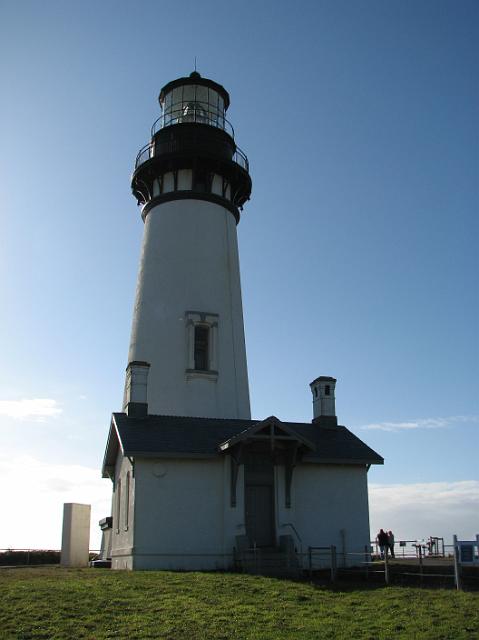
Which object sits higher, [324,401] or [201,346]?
[201,346]

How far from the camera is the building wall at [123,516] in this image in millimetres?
20469

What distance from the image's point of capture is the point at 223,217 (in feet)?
91.6

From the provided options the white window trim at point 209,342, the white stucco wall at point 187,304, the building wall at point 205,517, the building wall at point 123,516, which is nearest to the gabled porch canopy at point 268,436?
the building wall at point 205,517

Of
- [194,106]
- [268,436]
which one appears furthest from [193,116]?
[268,436]

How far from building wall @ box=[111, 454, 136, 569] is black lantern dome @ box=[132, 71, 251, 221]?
1037 centimetres

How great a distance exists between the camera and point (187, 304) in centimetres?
2606

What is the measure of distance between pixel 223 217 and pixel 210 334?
4849 mm

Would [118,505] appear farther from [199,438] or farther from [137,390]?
[199,438]

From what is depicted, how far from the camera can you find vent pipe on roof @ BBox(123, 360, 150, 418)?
22.4m

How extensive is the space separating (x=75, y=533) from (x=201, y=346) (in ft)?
25.0

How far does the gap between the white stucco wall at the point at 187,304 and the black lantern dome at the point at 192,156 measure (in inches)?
26.6

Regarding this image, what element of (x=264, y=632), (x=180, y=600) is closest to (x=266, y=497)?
(x=180, y=600)

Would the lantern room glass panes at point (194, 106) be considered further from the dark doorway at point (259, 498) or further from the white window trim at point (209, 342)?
the dark doorway at point (259, 498)

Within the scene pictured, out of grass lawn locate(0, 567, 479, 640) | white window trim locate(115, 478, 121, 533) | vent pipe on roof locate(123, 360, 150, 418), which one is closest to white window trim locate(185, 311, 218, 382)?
vent pipe on roof locate(123, 360, 150, 418)
